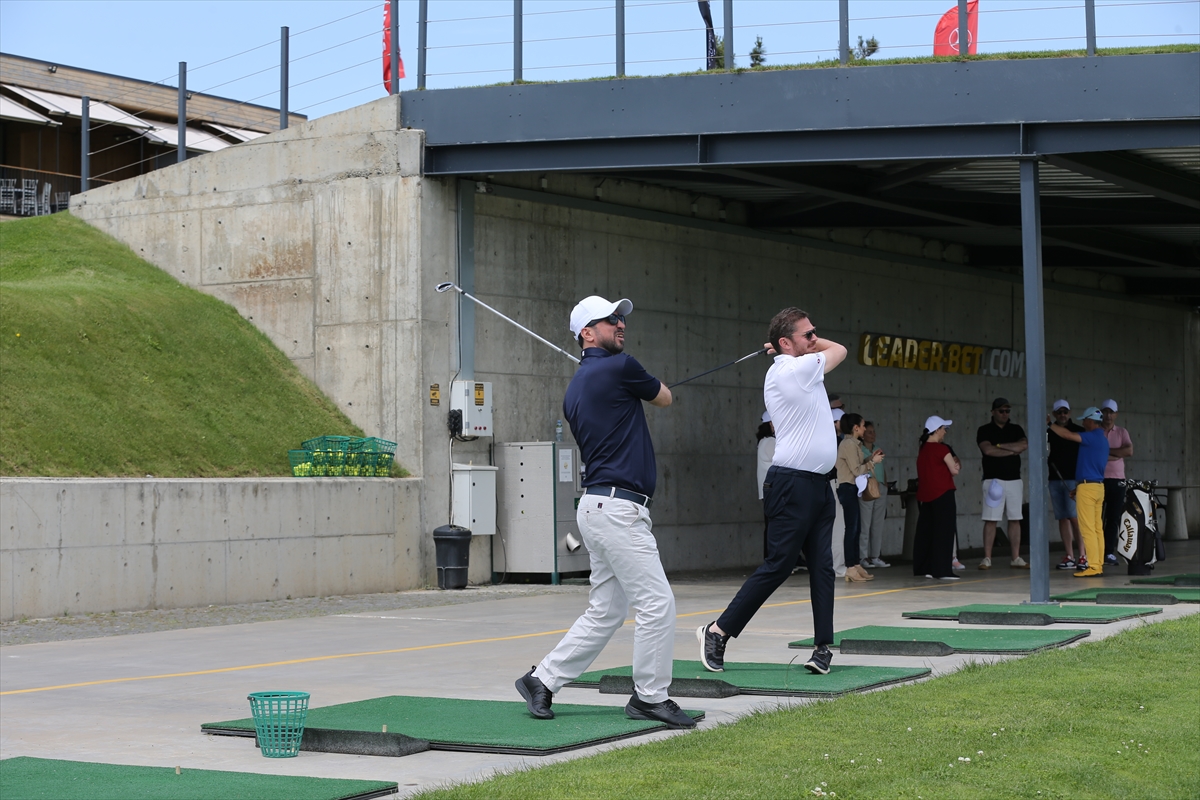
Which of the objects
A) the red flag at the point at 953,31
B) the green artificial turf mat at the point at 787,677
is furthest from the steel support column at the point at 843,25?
the green artificial turf mat at the point at 787,677

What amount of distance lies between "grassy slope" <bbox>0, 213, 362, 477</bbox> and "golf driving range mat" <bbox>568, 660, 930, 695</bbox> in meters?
7.73

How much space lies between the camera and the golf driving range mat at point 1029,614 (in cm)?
1191

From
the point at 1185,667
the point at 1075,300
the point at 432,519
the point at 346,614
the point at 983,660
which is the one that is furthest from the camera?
the point at 1075,300

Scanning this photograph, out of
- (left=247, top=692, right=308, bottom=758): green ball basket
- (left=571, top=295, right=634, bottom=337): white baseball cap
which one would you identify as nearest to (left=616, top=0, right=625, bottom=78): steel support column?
(left=571, top=295, right=634, bottom=337): white baseball cap

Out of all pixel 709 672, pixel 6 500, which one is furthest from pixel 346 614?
pixel 709 672

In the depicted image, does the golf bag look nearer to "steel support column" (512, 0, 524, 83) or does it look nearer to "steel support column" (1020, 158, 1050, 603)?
"steel support column" (1020, 158, 1050, 603)

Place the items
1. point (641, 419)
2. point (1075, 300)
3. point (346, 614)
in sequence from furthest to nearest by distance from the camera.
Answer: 1. point (1075, 300)
2. point (346, 614)
3. point (641, 419)

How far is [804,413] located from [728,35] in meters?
8.69

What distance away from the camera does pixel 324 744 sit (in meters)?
6.70

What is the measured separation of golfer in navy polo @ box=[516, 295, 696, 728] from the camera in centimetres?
696

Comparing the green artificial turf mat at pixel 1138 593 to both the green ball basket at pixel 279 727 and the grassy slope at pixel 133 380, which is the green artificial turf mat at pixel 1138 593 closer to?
the grassy slope at pixel 133 380

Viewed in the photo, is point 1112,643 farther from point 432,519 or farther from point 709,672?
point 432,519

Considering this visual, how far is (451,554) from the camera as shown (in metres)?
17.2

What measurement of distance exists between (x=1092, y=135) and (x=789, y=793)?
11.0 m
